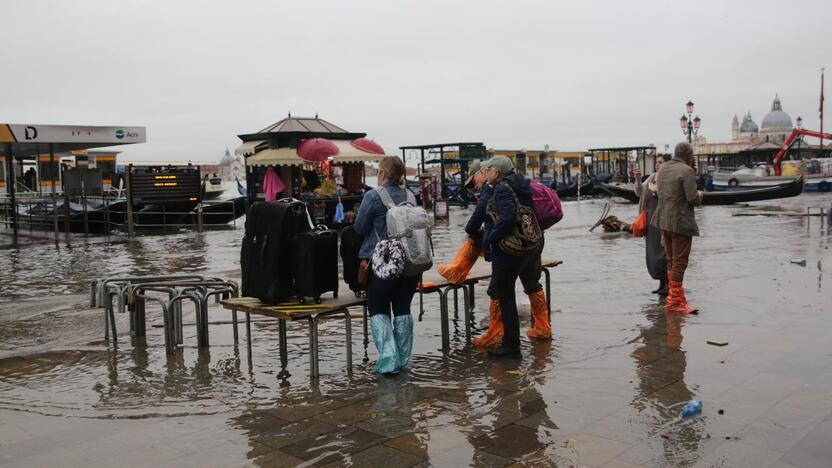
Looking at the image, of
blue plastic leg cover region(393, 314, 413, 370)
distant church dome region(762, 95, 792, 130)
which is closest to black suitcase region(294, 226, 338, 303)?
blue plastic leg cover region(393, 314, 413, 370)

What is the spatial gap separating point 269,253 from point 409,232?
1.01 meters

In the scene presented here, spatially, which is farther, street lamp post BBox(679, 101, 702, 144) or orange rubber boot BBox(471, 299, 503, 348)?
street lamp post BBox(679, 101, 702, 144)

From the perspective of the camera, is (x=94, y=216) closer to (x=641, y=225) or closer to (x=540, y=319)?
(x=641, y=225)

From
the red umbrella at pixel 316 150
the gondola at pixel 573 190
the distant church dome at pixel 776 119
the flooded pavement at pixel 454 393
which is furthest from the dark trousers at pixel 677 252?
the distant church dome at pixel 776 119

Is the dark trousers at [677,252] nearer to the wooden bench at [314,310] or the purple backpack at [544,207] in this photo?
Answer: the purple backpack at [544,207]

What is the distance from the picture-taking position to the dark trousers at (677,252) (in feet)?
27.0

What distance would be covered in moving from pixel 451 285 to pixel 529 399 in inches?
68.1

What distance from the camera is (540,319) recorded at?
23.3 ft

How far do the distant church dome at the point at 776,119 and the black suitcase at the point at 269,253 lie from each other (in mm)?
192642

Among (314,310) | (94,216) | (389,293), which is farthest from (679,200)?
(94,216)

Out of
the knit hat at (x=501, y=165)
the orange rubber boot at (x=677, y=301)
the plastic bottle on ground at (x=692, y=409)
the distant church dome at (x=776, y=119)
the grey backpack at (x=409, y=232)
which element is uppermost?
the distant church dome at (x=776, y=119)

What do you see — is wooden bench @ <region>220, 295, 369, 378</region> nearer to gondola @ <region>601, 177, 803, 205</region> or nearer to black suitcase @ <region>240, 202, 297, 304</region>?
black suitcase @ <region>240, 202, 297, 304</region>

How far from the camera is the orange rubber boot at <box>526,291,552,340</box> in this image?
23.1 feet

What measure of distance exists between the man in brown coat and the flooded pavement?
0.29 metres
